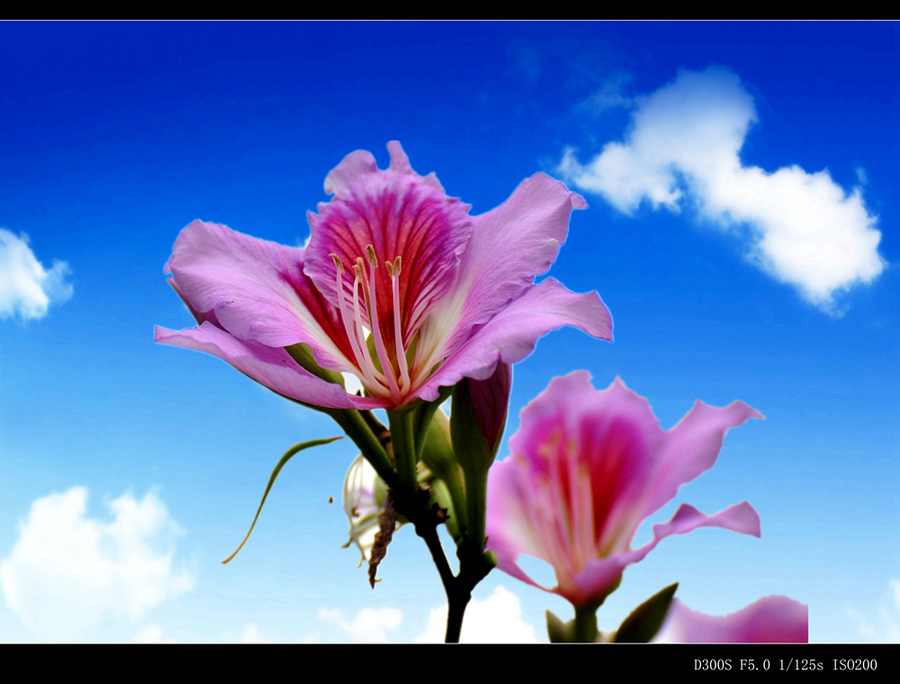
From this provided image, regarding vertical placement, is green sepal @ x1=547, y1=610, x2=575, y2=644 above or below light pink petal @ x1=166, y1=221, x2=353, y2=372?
below

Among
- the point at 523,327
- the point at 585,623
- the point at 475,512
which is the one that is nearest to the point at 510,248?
the point at 523,327

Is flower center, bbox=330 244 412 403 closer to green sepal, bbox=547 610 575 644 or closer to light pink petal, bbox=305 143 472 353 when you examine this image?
light pink petal, bbox=305 143 472 353

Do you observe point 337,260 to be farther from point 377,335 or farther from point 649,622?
point 649,622

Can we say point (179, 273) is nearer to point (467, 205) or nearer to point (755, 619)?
point (467, 205)

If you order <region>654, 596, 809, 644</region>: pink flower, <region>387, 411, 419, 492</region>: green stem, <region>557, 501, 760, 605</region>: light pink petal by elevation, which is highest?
<region>387, 411, 419, 492</region>: green stem

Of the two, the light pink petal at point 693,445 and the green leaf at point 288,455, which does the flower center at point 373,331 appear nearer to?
the green leaf at point 288,455

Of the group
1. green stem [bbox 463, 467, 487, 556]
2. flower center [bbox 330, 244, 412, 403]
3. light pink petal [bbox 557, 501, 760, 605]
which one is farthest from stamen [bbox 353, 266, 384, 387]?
light pink petal [bbox 557, 501, 760, 605]
